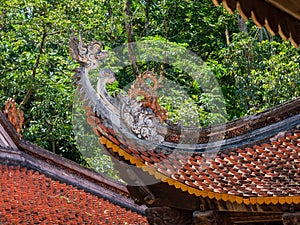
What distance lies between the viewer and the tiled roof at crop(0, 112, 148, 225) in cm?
1055

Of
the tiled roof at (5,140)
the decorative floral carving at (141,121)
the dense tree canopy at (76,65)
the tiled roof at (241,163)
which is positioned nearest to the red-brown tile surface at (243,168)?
the tiled roof at (241,163)

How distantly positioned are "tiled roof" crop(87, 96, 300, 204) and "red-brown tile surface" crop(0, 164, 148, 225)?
87.0 inches

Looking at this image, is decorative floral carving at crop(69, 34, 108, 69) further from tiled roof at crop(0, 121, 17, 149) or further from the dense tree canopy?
the dense tree canopy

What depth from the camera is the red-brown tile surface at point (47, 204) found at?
10.4 metres

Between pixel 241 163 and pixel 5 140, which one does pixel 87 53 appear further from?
pixel 5 140

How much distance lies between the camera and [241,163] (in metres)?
9.08

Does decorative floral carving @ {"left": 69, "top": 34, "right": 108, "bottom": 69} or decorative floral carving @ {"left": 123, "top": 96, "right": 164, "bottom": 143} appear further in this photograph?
decorative floral carving @ {"left": 69, "top": 34, "right": 108, "bottom": 69}

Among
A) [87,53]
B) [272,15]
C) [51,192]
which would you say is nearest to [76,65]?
[51,192]

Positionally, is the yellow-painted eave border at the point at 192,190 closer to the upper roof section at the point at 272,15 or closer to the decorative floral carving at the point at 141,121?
the decorative floral carving at the point at 141,121

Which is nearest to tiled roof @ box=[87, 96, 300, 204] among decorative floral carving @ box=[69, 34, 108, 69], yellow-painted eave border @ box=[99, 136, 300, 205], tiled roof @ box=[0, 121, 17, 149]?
yellow-painted eave border @ box=[99, 136, 300, 205]

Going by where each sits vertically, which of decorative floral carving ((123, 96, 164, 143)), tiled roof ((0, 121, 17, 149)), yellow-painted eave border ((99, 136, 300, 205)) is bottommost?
tiled roof ((0, 121, 17, 149))

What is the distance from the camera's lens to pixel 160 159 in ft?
27.6

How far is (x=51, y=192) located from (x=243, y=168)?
11.9ft

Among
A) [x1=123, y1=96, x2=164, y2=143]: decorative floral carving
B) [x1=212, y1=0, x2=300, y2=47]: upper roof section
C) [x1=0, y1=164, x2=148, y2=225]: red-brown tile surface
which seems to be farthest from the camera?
[x1=0, y1=164, x2=148, y2=225]: red-brown tile surface
